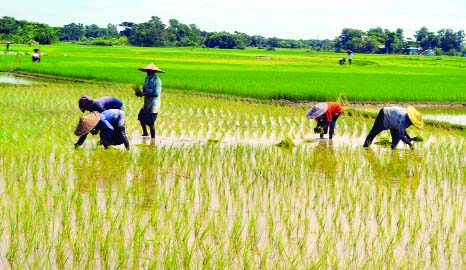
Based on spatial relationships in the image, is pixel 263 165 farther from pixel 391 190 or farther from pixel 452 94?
pixel 452 94

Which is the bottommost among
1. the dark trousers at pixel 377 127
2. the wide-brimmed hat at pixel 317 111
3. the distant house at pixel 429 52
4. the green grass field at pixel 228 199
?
the green grass field at pixel 228 199

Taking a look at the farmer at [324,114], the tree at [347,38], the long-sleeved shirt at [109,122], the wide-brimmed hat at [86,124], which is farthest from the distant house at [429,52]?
the wide-brimmed hat at [86,124]

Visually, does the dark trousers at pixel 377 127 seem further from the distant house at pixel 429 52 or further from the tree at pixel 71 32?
the tree at pixel 71 32

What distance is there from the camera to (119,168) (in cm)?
682

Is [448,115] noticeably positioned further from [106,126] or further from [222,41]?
[222,41]

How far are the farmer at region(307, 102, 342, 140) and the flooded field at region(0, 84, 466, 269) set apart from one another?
236mm

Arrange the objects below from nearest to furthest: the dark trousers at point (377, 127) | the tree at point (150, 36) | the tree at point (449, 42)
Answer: the dark trousers at point (377, 127) → the tree at point (150, 36) → the tree at point (449, 42)

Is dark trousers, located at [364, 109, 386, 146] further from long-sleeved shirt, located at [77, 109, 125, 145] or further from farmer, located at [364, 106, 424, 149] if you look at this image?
long-sleeved shirt, located at [77, 109, 125, 145]

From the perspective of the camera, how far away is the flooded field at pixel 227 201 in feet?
13.7

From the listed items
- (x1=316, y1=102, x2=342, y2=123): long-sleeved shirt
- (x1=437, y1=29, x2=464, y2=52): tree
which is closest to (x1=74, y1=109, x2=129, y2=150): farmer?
(x1=316, y1=102, x2=342, y2=123): long-sleeved shirt

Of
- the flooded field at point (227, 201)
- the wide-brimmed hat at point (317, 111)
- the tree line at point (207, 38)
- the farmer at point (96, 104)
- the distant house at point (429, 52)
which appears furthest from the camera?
the distant house at point (429, 52)

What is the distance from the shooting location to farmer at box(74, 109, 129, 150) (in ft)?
23.3

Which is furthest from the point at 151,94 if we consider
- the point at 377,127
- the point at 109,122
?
the point at 377,127

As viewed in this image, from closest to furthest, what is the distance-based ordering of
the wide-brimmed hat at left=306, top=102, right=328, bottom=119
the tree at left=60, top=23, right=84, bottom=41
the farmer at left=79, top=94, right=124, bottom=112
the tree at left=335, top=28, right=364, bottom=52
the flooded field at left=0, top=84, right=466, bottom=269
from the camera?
1. the flooded field at left=0, top=84, right=466, bottom=269
2. the farmer at left=79, top=94, right=124, bottom=112
3. the wide-brimmed hat at left=306, top=102, right=328, bottom=119
4. the tree at left=335, top=28, right=364, bottom=52
5. the tree at left=60, top=23, right=84, bottom=41
